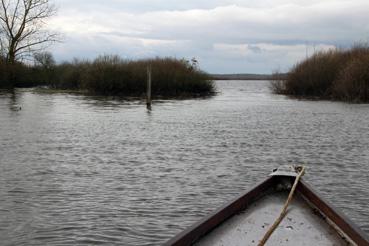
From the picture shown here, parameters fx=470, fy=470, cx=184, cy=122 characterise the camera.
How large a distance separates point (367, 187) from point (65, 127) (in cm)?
1383

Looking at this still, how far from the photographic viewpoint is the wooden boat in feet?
16.7

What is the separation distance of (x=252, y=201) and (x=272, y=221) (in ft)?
2.18

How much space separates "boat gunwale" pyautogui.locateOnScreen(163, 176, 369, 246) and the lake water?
1.40 meters

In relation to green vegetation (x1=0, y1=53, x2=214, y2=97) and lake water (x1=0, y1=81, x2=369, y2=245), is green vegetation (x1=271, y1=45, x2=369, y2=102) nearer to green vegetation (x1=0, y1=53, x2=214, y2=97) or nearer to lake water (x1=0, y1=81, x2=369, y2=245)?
green vegetation (x1=0, y1=53, x2=214, y2=97)

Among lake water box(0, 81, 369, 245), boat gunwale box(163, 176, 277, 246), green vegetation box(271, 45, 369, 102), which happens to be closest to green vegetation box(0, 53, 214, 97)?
green vegetation box(271, 45, 369, 102)

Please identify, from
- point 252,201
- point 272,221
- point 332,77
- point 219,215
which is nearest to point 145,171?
point 252,201

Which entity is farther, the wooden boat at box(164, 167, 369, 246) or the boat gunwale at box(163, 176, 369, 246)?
the wooden boat at box(164, 167, 369, 246)

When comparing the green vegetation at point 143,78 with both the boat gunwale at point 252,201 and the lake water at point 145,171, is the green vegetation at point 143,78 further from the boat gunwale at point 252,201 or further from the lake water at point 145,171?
the boat gunwale at point 252,201

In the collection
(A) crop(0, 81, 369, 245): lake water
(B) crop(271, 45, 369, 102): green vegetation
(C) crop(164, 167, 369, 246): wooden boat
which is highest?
(B) crop(271, 45, 369, 102): green vegetation

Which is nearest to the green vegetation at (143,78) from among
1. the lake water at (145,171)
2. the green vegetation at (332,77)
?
the green vegetation at (332,77)

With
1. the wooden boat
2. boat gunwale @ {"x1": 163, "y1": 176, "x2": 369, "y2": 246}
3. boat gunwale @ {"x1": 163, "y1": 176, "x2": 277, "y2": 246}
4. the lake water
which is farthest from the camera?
the lake water

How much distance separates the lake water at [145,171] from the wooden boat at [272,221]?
1.43 metres

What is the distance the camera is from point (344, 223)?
5.29 meters

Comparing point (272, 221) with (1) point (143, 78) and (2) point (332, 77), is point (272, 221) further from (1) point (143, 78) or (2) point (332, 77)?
(1) point (143, 78)
